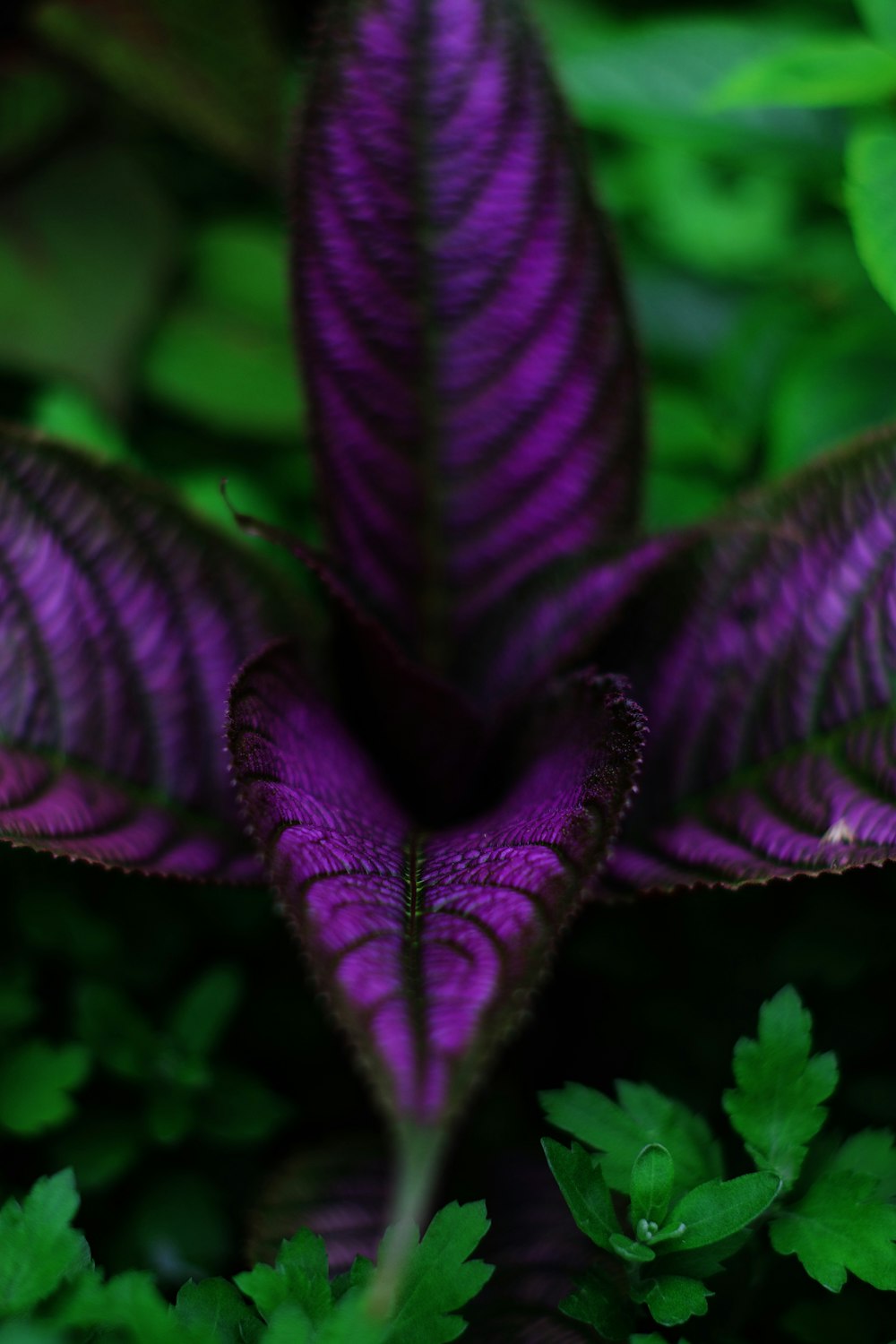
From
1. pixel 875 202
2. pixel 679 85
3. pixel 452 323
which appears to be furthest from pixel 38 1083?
pixel 679 85

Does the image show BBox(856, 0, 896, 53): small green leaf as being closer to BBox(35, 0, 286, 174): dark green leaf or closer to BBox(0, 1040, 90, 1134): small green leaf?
BBox(35, 0, 286, 174): dark green leaf

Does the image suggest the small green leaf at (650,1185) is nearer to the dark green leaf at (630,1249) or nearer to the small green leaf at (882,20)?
the dark green leaf at (630,1249)

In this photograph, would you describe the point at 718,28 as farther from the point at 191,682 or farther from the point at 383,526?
the point at 191,682

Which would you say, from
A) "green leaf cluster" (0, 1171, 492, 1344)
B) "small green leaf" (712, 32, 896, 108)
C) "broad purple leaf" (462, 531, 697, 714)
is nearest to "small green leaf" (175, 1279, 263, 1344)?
"green leaf cluster" (0, 1171, 492, 1344)

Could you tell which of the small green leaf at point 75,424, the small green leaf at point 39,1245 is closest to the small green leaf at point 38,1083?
the small green leaf at point 39,1245

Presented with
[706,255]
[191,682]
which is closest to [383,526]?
[191,682]

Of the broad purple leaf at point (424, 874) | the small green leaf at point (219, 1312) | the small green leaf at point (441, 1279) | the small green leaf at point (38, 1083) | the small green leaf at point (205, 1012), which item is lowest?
the small green leaf at point (205, 1012)

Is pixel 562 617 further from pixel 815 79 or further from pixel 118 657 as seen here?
pixel 815 79
